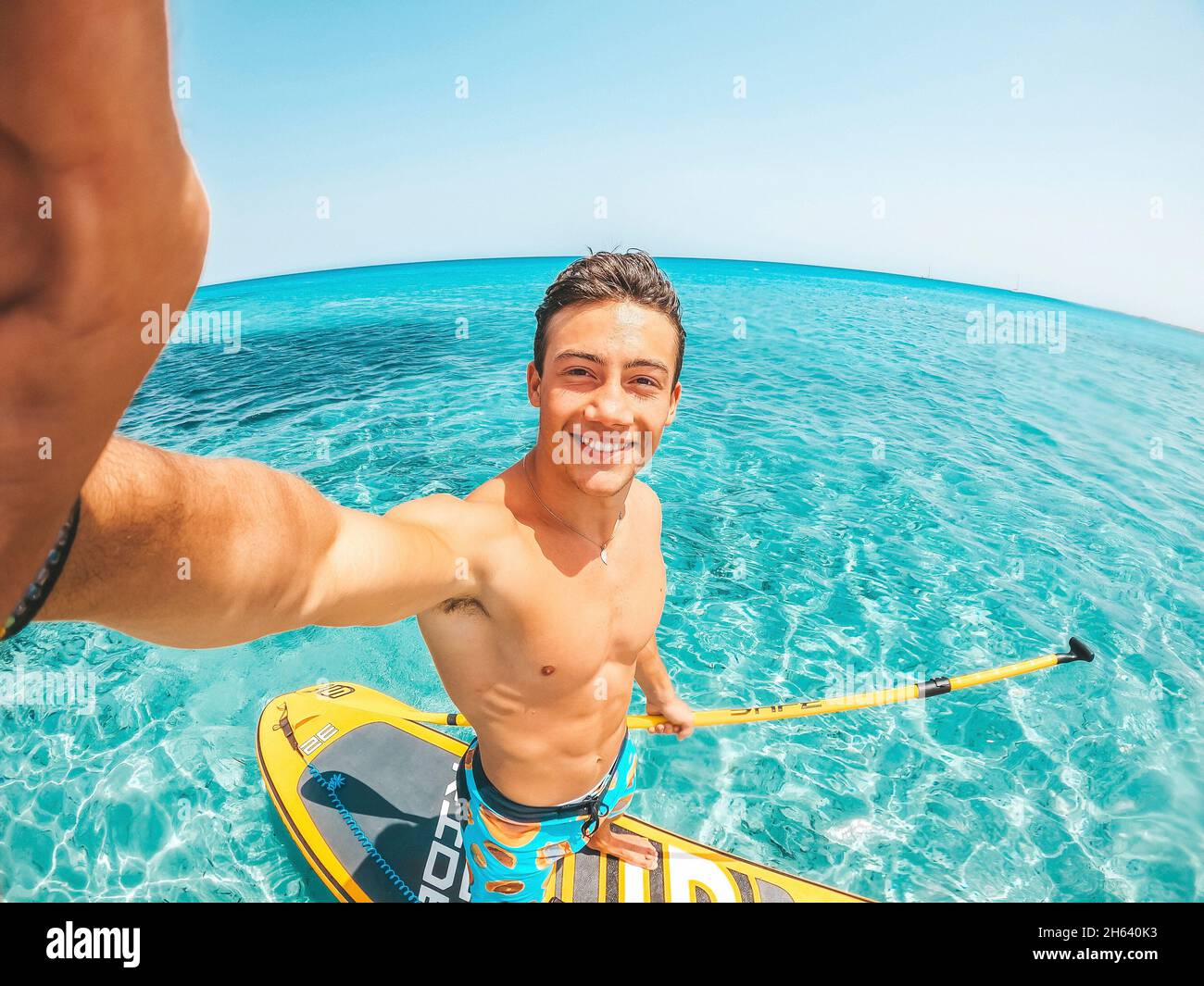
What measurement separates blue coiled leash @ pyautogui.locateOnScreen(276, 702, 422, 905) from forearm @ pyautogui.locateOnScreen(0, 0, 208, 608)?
3.90m

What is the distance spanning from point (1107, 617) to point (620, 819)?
741 centimetres

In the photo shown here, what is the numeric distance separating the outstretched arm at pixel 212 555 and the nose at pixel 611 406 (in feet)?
2.84

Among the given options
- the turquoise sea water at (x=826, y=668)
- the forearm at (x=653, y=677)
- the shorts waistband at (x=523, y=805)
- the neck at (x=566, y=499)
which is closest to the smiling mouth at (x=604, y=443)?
the neck at (x=566, y=499)

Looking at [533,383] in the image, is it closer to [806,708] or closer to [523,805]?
[523,805]

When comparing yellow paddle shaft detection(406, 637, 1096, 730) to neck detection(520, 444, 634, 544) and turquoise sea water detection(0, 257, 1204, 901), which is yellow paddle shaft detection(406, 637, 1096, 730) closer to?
turquoise sea water detection(0, 257, 1204, 901)

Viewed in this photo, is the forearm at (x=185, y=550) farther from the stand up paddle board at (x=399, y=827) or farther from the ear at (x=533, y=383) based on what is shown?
the stand up paddle board at (x=399, y=827)

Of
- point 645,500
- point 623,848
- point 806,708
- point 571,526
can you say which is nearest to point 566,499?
point 571,526

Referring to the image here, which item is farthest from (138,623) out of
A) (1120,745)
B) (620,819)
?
(1120,745)

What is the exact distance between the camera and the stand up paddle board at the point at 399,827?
3.49 meters

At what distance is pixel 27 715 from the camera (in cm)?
564

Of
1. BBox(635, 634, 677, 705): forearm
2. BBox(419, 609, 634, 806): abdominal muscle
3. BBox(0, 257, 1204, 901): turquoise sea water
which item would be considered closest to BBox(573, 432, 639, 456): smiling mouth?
BBox(419, 609, 634, 806): abdominal muscle

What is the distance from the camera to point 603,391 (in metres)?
2.03
